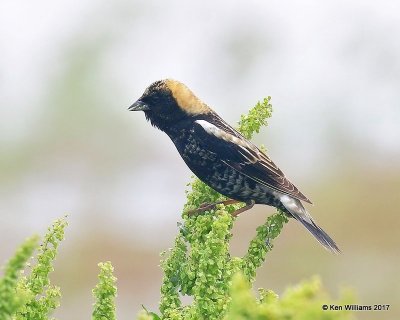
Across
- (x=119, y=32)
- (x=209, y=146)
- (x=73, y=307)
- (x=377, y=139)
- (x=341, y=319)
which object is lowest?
(x=341, y=319)

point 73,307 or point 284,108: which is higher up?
point 284,108

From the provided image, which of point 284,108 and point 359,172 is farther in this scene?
point 284,108

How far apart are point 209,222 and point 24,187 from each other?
1808 centimetres

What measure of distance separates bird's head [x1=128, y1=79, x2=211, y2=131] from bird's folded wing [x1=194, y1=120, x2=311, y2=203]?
126 mm

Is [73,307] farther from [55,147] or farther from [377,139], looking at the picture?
[377,139]

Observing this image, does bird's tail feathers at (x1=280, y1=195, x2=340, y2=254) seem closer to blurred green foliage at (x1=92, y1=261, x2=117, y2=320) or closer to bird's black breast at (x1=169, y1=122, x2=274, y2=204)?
bird's black breast at (x1=169, y1=122, x2=274, y2=204)

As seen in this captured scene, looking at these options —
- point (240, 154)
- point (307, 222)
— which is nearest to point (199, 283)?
point (307, 222)

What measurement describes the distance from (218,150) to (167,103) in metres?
0.42

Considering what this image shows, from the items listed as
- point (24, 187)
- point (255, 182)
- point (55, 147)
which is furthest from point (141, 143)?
point (255, 182)

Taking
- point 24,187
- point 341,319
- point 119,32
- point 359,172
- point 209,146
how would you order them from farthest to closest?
point 119,32 → point 359,172 → point 24,187 → point 209,146 → point 341,319

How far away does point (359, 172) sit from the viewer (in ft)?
78.9

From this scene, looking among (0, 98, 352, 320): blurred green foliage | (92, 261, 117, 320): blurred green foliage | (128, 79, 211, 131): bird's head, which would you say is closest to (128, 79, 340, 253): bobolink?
(128, 79, 211, 131): bird's head

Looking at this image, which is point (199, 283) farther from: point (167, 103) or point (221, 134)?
point (167, 103)

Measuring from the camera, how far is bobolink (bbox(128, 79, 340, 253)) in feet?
20.8
